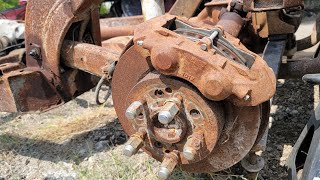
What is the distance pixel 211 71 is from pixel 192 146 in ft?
0.93

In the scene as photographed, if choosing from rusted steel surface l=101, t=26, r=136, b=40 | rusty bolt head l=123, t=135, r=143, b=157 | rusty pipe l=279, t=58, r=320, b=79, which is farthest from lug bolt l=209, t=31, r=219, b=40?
rusted steel surface l=101, t=26, r=136, b=40

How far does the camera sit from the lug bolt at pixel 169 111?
1509mm

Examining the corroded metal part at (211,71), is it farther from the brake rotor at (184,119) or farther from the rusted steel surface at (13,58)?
the rusted steel surface at (13,58)

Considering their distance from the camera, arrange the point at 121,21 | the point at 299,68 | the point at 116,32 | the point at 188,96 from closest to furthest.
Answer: the point at 188,96
the point at 299,68
the point at 116,32
the point at 121,21

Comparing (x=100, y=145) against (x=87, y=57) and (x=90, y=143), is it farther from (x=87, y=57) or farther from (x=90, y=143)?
(x=87, y=57)

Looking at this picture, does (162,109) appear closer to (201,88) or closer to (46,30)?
(201,88)

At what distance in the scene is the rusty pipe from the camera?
238 centimetres

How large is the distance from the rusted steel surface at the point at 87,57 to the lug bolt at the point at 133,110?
24.1 inches

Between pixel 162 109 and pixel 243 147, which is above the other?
pixel 162 109

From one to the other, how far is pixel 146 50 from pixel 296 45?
1.71 m

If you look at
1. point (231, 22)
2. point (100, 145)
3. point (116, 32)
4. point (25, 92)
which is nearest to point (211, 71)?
point (231, 22)

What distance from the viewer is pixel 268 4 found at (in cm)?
207

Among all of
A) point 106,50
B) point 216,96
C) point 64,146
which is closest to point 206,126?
point 216,96

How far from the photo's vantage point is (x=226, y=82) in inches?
57.6
